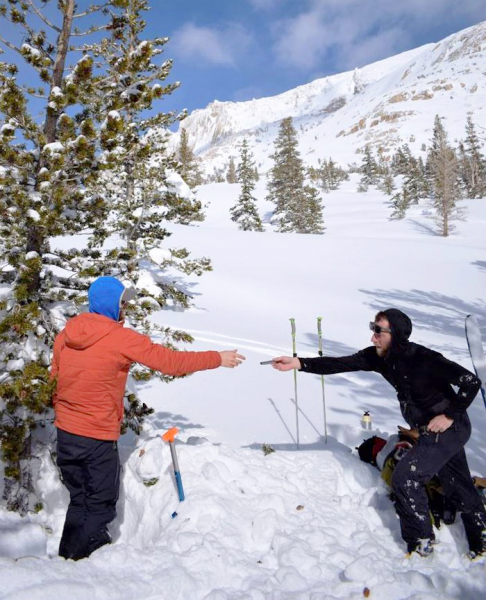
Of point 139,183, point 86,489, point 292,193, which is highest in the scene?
point 292,193

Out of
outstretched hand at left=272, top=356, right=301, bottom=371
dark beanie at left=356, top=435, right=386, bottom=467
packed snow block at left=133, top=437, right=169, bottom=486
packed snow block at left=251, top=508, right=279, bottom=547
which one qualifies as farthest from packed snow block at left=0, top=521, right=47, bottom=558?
dark beanie at left=356, top=435, right=386, bottom=467

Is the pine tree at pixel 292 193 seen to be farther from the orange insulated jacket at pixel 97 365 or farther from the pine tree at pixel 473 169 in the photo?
the pine tree at pixel 473 169

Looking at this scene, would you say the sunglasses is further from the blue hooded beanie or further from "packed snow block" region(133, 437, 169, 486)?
"packed snow block" region(133, 437, 169, 486)

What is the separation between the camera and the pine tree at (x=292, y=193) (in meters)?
42.9

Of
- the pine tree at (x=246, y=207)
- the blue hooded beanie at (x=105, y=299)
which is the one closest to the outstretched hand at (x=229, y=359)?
the blue hooded beanie at (x=105, y=299)

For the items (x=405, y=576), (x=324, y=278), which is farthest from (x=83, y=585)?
→ (x=324, y=278)

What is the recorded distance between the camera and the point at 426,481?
347 cm

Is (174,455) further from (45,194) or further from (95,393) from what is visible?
(45,194)

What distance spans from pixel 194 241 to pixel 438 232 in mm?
25681

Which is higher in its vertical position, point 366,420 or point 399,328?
point 399,328

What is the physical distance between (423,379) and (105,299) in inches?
115

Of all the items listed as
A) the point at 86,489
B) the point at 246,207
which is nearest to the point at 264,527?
the point at 86,489

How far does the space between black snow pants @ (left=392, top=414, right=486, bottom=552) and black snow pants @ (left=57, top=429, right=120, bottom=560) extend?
8.50ft

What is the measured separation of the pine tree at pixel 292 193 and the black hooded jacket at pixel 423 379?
3987 cm
